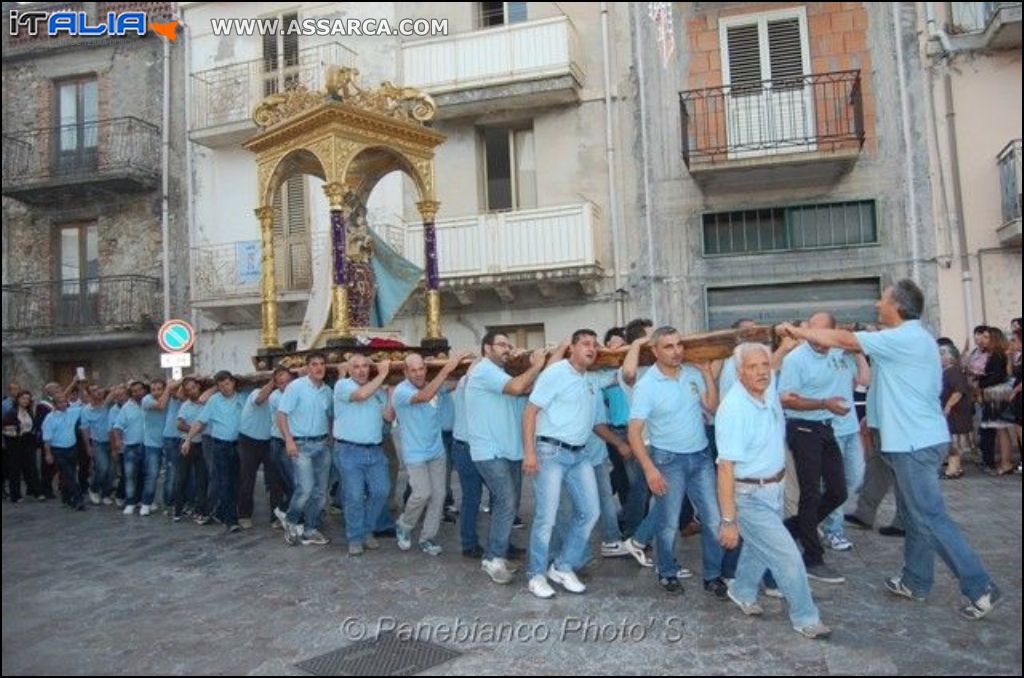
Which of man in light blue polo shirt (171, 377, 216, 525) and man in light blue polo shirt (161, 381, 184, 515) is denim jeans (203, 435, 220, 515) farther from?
man in light blue polo shirt (161, 381, 184, 515)

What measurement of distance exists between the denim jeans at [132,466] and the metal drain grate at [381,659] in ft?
21.5

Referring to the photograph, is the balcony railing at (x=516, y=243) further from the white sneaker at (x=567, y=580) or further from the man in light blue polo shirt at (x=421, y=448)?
the white sneaker at (x=567, y=580)

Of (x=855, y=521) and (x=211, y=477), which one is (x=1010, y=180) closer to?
(x=855, y=521)

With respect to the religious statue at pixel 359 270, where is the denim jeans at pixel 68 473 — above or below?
below

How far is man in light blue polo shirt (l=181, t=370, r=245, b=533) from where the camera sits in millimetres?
8641

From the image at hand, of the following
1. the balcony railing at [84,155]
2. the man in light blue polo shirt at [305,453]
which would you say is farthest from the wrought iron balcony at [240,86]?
the man in light blue polo shirt at [305,453]

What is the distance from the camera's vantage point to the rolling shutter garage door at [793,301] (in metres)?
14.2

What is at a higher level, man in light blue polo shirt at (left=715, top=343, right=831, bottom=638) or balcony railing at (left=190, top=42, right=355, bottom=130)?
balcony railing at (left=190, top=42, right=355, bottom=130)

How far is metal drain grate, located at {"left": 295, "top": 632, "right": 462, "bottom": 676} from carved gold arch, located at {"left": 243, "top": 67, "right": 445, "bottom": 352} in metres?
4.33

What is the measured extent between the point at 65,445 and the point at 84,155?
31.7 ft

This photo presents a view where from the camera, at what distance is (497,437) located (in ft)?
20.3

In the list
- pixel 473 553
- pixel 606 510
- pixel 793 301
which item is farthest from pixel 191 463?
pixel 793 301

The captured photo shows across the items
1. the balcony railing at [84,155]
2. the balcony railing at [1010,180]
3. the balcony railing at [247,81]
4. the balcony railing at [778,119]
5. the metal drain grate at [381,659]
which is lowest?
the metal drain grate at [381,659]

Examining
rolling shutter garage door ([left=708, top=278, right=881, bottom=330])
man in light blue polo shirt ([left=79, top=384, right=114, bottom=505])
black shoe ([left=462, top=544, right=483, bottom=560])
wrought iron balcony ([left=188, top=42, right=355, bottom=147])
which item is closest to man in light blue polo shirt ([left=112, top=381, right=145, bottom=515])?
man in light blue polo shirt ([left=79, top=384, right=114, bottom=505])
